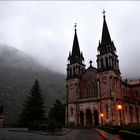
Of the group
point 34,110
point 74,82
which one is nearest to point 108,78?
point 74,82

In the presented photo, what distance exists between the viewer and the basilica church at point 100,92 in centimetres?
4972

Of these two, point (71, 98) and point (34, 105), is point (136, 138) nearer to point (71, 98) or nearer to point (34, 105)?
point (34, 105)

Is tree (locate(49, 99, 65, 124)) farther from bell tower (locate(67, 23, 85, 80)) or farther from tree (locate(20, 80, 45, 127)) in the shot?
tree (locate(20, 80, 45, 127))

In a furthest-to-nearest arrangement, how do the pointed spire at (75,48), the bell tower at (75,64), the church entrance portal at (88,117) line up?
the pointed spire at (75,48)
the bell tower at (75,64)
the church entrance portal at (88,117)

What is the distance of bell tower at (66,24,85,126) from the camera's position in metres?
55.9

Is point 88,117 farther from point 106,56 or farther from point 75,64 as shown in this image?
point 106,56

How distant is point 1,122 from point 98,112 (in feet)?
92.1

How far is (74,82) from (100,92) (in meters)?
9.61

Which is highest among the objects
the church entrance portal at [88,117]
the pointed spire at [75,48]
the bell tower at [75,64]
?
the pointed spire at [75,48]

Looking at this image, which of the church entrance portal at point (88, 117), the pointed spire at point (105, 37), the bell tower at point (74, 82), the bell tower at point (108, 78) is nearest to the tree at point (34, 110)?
the bell tower at point (74, 82)

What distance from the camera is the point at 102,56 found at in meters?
54.9

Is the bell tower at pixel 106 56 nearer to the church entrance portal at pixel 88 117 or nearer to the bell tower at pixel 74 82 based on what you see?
the bell tower at pixel 74 82

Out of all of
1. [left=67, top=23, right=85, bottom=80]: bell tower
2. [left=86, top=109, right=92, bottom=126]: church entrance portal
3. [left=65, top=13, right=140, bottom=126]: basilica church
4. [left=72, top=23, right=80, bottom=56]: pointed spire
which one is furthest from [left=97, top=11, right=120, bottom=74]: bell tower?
[left=86, top=109, right=92, bottom=126]: church entrance portal

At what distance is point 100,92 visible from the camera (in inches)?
2044
